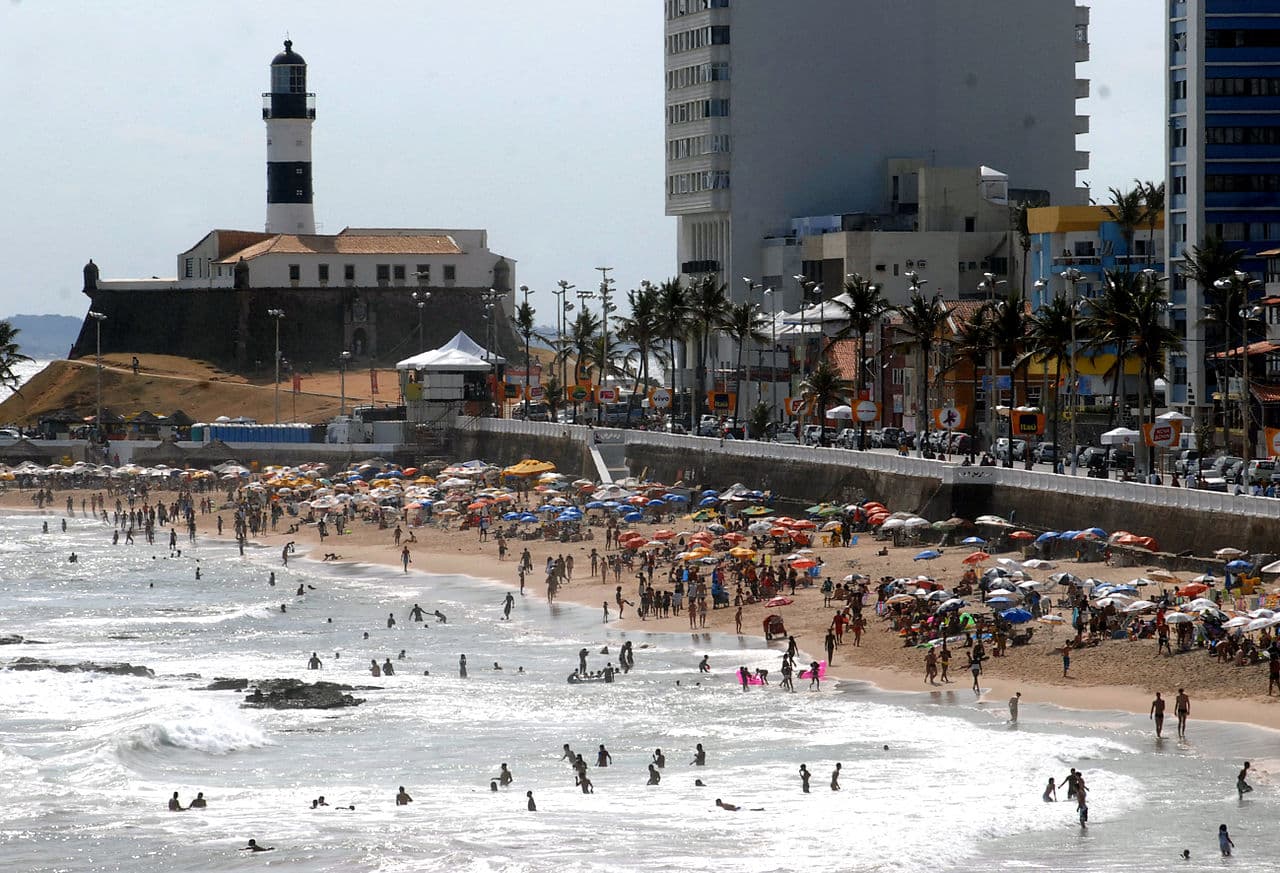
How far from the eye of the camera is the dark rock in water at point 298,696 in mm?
44344

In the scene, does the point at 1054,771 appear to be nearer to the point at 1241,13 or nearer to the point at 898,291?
the point at 1241,13

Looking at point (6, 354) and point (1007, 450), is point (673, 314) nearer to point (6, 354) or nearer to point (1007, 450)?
point (1007, 450)

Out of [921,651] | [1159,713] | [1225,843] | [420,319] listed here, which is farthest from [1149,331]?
[420,319]

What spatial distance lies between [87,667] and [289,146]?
293 feet

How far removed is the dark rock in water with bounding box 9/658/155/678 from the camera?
4862cm

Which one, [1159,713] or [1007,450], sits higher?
[1007,450]

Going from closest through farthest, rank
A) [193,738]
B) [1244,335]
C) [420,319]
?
[193,738] < [1244,335] < [420,319]

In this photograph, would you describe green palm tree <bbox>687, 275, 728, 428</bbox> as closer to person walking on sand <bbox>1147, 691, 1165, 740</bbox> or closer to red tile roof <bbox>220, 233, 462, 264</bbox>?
red tile roof <bbox>220, 233, 462, 264</bbox>

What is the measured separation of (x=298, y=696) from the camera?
45375 mm

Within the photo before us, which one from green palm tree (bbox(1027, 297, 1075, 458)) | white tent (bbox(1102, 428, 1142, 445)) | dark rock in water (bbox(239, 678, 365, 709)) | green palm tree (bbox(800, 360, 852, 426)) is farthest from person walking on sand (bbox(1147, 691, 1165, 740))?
green palm tree (bbox(800, 360, 852, 426))

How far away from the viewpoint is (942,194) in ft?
368

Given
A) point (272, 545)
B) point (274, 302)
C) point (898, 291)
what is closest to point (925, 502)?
point (272, 545)

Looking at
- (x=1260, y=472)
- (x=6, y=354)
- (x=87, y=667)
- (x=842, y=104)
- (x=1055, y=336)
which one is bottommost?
(x=87, y=667)

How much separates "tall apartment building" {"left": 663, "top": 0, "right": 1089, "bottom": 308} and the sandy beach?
151ft
